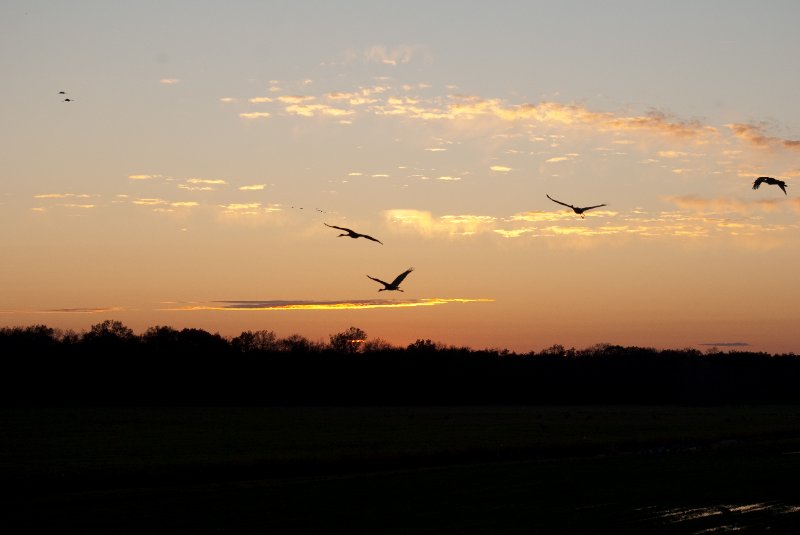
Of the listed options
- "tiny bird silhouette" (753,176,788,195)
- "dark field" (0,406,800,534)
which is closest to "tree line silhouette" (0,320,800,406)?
"dark field" (0,406,800,534)

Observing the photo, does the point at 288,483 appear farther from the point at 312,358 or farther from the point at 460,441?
the point at 312,358

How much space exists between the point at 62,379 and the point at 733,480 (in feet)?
252

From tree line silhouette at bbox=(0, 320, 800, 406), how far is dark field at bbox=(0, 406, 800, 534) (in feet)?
103

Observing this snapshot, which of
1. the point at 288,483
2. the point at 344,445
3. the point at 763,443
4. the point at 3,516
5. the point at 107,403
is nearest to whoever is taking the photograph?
the point at 3,516

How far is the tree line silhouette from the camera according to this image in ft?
326

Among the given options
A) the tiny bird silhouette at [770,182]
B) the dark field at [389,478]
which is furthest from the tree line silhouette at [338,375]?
the tiny bird silhouette at [770,182]

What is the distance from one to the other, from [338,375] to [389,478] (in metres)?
78.4

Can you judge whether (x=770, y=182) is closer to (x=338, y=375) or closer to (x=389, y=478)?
(x=389, y=478)

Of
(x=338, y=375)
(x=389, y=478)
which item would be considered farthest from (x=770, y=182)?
(x=338, y=375)

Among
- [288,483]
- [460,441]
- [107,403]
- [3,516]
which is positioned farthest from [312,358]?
[3,516]

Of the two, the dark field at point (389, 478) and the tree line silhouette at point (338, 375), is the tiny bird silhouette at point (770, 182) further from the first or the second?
the tree line silhouette at point (338, 375)

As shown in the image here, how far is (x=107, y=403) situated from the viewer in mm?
93688

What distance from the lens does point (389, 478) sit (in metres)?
36.1

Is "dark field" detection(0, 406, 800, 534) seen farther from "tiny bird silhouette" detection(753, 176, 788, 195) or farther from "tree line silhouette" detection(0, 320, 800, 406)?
"tree line silhouette" detection(0, 320, 800, 406)
